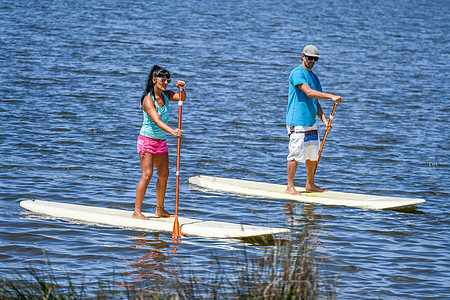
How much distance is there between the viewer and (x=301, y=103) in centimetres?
1053

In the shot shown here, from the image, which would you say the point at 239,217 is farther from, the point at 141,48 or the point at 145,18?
the point at 145,18

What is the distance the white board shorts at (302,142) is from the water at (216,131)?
0.81m

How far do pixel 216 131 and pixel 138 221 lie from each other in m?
8.14

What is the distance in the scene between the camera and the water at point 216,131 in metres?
7.84

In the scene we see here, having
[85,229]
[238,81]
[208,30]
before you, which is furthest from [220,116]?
[208,30]

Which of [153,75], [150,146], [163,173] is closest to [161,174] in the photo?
[163,173]

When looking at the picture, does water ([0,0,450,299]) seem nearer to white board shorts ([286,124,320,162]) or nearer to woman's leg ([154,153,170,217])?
woman's leg ([154,153,170,217])

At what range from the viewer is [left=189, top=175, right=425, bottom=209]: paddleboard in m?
10.4

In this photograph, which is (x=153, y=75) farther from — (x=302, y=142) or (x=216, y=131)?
(x=216, y=131)

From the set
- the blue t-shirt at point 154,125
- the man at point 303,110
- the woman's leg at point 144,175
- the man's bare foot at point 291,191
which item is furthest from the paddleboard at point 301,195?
the blue t-shirt at point 154,125

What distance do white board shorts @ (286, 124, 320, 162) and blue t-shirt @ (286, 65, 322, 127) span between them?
3.9 inches

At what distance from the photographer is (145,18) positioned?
123 feet

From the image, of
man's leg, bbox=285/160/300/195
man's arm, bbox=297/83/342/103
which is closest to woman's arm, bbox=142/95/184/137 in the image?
man's arm, bbox=297/83/342/103

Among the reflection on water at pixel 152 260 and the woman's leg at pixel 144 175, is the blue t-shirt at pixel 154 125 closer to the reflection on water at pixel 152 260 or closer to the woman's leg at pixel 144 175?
the woman's leg at pixel 144 175
